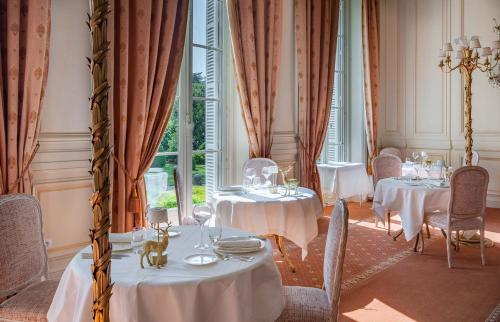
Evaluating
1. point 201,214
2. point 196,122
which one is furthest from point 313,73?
point 201,214

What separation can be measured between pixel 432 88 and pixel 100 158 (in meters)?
7.12

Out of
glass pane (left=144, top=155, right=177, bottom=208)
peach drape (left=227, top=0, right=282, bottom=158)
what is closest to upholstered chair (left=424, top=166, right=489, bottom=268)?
peach drape (left=227, top=0, right=282, bottom=158)

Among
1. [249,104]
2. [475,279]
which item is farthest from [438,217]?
[249,104]

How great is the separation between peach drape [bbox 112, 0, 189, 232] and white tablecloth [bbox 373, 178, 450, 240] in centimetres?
232

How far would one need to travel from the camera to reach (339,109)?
706 centimetres

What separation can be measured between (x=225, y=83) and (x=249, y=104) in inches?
14.3

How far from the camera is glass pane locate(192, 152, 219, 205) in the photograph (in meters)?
4.54

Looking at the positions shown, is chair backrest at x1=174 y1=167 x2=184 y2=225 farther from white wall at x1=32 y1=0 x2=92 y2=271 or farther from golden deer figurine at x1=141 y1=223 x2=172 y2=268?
golden deer figurine at x1=141 y1=223 x2=172 y2=268

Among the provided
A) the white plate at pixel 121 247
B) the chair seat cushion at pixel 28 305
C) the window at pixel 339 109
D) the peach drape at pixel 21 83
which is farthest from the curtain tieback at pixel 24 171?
the window at pixel 339 109

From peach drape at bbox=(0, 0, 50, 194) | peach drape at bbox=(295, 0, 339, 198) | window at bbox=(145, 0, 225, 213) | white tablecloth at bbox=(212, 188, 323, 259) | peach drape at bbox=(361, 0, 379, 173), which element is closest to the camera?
peach drape at bbox=(0, 0, 50, 194)

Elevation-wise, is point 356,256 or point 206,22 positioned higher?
point 206,22

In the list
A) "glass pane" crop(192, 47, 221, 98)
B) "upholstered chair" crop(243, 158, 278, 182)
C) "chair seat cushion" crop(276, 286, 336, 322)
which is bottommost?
"chair seat cushion" crop(276, 286, 336, 322)

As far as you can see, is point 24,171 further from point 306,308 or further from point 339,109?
point 339,109

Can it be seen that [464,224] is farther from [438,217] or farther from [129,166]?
[129,166]
